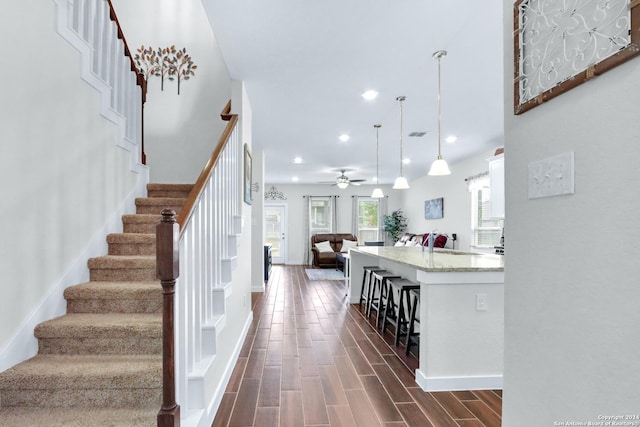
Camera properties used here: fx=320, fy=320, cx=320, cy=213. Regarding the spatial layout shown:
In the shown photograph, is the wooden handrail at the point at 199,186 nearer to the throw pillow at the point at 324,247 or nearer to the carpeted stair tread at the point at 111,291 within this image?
the carpeted stair tread at the point at 111,291

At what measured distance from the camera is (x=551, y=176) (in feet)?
3.44

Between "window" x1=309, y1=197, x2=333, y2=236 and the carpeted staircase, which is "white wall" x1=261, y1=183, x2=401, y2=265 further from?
the carpeted staircase

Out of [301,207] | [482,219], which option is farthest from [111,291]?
[301,207]

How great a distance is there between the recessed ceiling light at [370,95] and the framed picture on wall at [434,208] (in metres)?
5.07

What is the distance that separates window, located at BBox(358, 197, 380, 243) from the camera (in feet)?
35.5

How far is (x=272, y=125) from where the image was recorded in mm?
4840

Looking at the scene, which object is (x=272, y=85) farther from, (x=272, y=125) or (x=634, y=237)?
(x=634, y=237)

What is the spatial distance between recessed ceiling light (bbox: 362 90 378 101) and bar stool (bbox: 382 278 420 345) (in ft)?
6.95

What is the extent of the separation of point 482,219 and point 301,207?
578 centimetres

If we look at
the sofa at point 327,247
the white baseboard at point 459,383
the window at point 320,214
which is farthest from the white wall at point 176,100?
the window at point 320,214

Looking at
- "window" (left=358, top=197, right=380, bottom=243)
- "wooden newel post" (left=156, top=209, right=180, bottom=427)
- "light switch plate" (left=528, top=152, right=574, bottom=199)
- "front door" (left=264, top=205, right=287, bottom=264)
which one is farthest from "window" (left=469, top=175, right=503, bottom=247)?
"wooden newel post" (left=156, top=209, right=180, bottom=427)

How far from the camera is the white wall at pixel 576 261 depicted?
81cm

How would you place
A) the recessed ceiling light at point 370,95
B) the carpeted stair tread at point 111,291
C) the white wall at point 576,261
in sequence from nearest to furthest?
the white wall at point 576,261
the carpeted stair tread at point 111,291
the recessed ceiling light at point 370,95

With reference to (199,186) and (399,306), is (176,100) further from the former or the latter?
(399,306)
